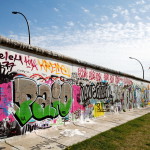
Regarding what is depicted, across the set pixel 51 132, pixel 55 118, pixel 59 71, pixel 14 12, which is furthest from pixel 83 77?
pixel 14 12

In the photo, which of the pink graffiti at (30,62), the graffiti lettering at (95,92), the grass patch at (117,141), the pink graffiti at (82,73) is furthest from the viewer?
the graffiti lettering at (95,92)

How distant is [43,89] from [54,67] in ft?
3.48

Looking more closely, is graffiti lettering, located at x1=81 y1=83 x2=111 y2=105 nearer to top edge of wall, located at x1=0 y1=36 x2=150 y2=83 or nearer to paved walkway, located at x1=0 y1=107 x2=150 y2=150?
top edge of wall, located at x1=0 y1=36 x2=150 y2=83

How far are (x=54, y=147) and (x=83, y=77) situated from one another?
4574mm

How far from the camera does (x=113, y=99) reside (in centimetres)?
1183

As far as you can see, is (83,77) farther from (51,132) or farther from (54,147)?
(54,147)

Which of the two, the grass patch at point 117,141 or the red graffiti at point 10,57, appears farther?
the red graffiti at point 10,57

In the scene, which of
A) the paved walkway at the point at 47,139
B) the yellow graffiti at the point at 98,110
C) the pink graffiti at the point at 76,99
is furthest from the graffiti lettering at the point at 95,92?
the paved walkway at the point at 47,139

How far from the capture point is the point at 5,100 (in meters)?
4.91

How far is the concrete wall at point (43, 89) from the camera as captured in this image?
197 inches

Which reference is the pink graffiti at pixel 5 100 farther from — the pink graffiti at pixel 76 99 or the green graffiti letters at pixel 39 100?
the pink graffiti at pixel 76 99

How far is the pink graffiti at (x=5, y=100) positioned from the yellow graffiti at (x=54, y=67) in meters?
1.54

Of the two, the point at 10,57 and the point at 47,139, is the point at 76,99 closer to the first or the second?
the point at 47,139

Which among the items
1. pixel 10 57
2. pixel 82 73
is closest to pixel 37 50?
pixel 10 57
